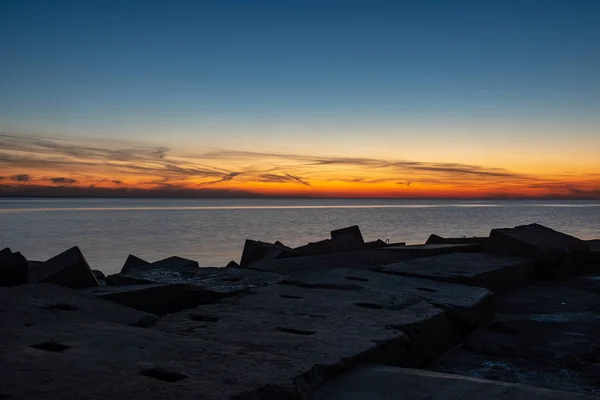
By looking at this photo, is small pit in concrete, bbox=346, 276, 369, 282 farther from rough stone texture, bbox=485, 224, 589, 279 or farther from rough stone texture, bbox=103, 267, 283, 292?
rough stone texture, bbox=485, 224, 589, 279

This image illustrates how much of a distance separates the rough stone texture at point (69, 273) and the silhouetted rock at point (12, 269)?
0.44m

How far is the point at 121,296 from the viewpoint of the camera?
4.34m

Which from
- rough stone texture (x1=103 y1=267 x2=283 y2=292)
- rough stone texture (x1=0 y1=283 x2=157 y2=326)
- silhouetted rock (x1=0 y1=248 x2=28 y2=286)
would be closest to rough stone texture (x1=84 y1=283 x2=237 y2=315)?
rough stone texture (x1=103 y1=267 x2=283 y2=292)

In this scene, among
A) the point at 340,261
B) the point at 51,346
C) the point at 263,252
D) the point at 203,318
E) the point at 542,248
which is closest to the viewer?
the point at 51,346

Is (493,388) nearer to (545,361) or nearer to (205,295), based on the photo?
(545,361)

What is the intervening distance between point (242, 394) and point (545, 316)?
10.5 feet

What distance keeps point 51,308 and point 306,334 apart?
181 centimetres

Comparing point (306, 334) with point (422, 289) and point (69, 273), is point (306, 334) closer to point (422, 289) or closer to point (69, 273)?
point (422, 289)

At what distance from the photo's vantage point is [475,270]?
5438mm

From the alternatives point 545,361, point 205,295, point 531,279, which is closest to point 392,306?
point 545,361

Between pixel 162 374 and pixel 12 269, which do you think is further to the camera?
pixel 12 269

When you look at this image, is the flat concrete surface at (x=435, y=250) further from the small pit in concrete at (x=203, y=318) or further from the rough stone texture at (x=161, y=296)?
the small pit in concrete at (x=203, y=318)

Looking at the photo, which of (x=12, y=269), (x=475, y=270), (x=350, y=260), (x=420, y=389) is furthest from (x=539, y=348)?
(x=12, y=269)

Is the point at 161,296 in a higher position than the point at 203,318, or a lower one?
lower
